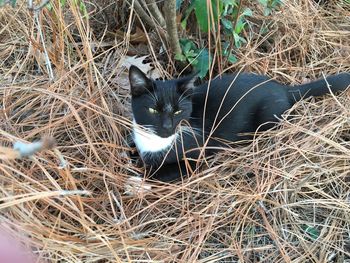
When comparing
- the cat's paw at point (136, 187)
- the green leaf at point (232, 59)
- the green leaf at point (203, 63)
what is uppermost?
the green leaf at point (203, 63)

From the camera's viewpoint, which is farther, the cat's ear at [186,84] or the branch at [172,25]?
the branch at [172,25]

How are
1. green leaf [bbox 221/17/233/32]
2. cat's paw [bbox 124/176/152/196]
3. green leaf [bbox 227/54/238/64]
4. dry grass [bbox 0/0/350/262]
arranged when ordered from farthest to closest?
A: green leaf [bbox 227/54/238/64], green leaf [bbox 221/17/233/32], cat's paw [bbox 124/176/152/196], dry grass [bbox 0/0/350/262]

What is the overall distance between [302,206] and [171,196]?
0.50 meters

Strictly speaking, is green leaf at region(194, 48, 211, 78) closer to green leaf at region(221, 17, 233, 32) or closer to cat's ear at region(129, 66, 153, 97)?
green leaf at region(221, 17, 233, 32)

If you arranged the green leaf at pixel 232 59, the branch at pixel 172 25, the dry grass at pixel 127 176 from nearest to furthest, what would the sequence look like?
the dry grass at pixel 127 176 < the branch at pixel 172 25 < the green leaf at pixel 232 59

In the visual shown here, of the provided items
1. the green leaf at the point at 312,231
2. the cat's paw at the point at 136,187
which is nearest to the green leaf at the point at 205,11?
the cat's paw at the point at 136,187

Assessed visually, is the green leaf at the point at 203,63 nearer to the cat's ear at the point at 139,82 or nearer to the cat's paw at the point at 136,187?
the cat's ear at the point at 139,82

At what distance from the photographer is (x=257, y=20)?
7.86ft

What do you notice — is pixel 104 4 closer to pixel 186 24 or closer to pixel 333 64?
pixel 186 24

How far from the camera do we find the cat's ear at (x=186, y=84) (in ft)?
5.81

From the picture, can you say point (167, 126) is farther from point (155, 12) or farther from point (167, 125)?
point (155, 12)

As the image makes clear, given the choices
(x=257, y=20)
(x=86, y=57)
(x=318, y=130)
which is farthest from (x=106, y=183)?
(x=257, y=20)

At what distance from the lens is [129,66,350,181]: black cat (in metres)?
1.80

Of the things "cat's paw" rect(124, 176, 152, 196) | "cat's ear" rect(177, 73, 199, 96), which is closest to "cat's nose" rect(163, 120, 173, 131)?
"cat's ear" rect(177, 73, 199, 96)
